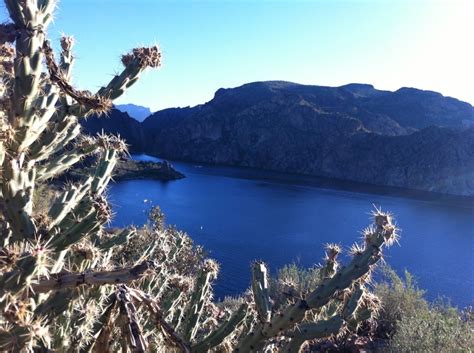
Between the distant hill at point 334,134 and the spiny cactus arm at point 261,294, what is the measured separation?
7654 centimetres

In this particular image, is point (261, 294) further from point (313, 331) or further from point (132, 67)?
point (132, 67)

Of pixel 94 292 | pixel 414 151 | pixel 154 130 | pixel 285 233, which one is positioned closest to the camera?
pixel 94 292

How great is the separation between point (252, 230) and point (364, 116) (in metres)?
87.6

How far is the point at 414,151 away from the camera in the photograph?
87375mm

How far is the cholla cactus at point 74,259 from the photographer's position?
196 cm

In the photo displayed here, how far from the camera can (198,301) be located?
4527 mm

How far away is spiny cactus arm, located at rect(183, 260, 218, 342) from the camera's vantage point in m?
4.38

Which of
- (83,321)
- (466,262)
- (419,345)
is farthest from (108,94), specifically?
(466,262)

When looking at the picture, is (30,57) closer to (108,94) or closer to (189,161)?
(108,94)

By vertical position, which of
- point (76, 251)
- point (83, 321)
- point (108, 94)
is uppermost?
point (108, 94)

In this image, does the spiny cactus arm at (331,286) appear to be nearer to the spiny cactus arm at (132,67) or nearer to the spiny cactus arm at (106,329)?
the spiny cactus arm at (106,329)

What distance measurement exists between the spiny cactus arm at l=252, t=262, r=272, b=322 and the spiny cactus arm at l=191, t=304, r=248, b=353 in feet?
1.62

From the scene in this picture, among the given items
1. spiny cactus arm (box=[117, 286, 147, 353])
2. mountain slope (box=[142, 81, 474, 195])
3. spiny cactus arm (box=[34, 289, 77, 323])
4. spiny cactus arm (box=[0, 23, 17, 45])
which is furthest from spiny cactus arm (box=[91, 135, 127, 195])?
mountain slope (box=[142, 81, 474, 195])

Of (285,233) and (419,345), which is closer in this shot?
(419,345)
